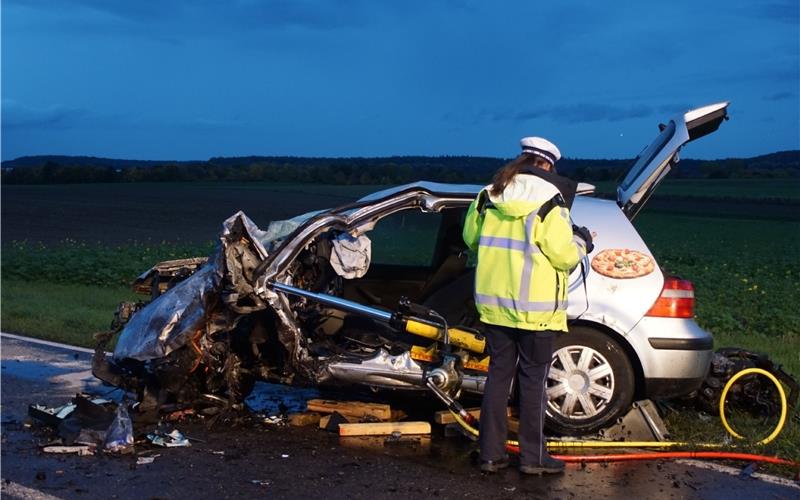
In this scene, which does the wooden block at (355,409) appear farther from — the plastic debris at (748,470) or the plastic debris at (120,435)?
the plastic debris at (748,470)

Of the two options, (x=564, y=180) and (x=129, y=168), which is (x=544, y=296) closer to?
(x=564, y=180)

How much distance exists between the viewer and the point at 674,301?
6961 mm

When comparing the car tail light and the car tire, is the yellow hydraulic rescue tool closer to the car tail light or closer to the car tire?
the car tire

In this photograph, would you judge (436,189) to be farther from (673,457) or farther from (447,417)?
(673,457)

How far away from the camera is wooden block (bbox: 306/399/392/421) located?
7.41 metres

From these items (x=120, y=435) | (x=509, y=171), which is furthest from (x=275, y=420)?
(x=509, y=171)

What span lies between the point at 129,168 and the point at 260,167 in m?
8.50

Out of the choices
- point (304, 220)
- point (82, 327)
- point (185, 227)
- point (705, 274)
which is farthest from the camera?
point (185, 227)

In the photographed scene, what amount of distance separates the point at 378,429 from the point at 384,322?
0.70 metres

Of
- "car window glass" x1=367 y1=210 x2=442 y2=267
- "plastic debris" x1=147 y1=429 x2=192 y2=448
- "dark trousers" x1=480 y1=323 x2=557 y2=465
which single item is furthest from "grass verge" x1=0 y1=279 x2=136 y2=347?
"dark trousers" x1=480 y1=323 x2=557 y2=465

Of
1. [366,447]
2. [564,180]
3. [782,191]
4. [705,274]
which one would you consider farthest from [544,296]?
[782,191]

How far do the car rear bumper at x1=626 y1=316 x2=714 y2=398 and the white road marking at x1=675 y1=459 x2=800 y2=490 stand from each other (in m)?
0.56

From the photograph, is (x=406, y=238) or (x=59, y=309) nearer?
(x=406, y=238)

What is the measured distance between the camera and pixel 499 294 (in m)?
6.17
